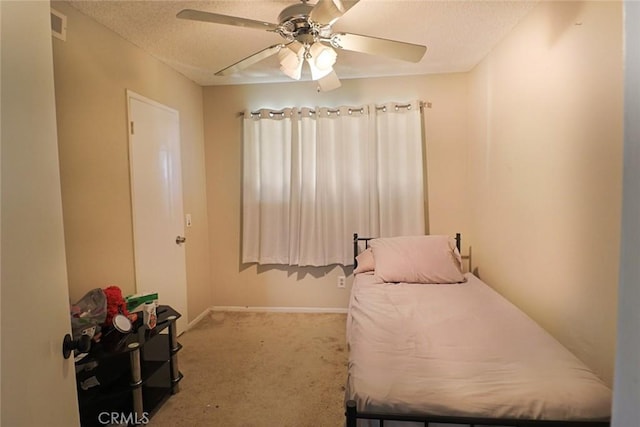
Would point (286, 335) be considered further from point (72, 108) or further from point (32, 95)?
point (32, 95)

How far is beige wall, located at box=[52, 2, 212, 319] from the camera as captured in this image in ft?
6.38

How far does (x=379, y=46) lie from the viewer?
6.07 feet

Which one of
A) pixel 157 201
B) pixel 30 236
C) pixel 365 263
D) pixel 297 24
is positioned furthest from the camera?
pixel 365 263

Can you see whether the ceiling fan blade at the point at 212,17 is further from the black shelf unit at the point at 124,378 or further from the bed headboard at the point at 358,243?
the bed headboard at the point at 358,243

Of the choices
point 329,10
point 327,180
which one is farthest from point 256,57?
point 327,180

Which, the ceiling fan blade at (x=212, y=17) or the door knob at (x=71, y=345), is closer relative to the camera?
the door knob at (x=71, y=345)

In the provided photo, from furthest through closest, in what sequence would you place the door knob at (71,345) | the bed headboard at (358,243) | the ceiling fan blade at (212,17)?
the bed headboard at (358,243) → the ceiling fan blade at (212,17) → the door knob at (71,345)

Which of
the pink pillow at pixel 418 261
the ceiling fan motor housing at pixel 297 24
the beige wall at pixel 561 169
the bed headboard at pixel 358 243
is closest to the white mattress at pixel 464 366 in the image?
the beige wall at pixel 561 169

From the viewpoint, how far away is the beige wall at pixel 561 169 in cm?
147

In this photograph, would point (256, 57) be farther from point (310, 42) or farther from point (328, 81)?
point (328, 81)

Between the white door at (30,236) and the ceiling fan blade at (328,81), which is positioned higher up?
the ceiling fan blade at (328,81)

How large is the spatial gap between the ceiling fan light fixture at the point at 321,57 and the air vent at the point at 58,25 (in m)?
1.39

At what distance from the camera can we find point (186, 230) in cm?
318

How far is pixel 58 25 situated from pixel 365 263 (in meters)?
2.62
